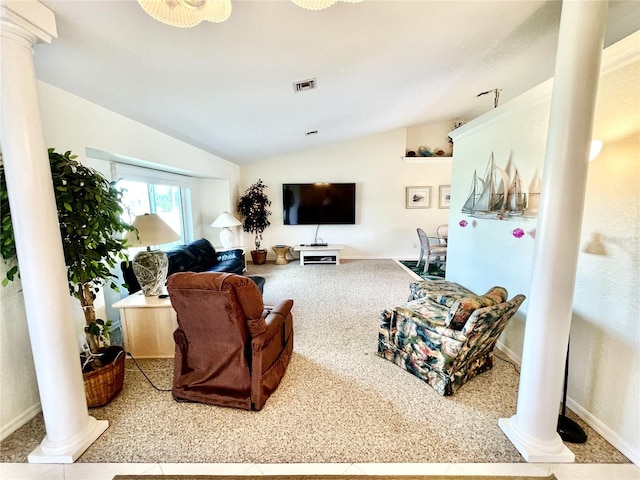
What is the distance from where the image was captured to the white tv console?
6.06 meters

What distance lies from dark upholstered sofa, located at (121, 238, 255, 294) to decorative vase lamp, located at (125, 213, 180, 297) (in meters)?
0.46

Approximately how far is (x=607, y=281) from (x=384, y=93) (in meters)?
2.86

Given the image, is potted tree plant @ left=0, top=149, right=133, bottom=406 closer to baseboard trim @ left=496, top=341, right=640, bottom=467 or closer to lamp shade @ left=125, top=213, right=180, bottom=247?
lamp shade @ left=125, top=213, right=180, bottom=247

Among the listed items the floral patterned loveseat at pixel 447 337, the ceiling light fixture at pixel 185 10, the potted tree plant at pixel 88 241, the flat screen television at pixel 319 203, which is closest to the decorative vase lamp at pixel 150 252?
the potted tree plant at pixel 88 241

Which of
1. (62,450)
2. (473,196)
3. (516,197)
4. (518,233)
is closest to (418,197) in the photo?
(473,196)

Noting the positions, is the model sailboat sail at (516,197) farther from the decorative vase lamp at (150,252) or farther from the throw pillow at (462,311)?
the decorative vase lamp at (150,252)

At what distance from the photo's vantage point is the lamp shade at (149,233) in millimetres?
2322

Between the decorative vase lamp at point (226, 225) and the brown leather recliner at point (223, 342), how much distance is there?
344 cm

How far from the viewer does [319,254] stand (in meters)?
6.12

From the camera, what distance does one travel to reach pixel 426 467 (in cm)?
145

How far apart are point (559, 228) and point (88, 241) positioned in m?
2.69

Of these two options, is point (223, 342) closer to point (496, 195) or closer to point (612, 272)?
point (612, 272)

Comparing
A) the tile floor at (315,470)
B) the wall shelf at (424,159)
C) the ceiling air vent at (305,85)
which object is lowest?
the tile floor at (315,470)

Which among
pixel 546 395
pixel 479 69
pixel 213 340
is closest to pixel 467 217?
pixel 479 69
